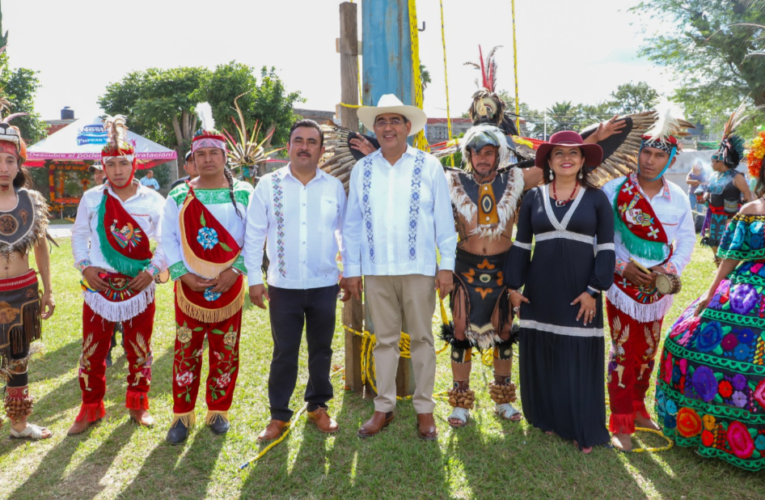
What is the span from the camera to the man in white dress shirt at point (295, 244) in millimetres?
3492

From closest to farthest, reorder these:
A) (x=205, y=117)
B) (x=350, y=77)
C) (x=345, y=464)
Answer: (x=345, y=464), (x=205, y=117), (x=350, y=77)

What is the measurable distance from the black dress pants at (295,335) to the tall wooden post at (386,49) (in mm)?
1634

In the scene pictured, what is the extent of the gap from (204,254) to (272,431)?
4.28 feet

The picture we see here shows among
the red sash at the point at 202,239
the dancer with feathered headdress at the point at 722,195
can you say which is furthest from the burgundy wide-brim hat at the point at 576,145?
the dancer with feathered headdress at the point at 722,195

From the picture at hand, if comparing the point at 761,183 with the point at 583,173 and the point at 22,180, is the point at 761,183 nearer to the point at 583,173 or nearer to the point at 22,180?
the point at 583,173

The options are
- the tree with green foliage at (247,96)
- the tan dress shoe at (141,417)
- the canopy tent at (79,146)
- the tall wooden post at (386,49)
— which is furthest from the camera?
the tree with green foliage at (247,96)

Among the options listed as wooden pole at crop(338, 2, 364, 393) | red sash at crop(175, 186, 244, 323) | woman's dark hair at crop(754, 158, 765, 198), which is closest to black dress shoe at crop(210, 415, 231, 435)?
red sash at crop(175, 186, 244, 323)

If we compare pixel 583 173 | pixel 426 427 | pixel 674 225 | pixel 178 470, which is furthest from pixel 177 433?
pixel 674 225

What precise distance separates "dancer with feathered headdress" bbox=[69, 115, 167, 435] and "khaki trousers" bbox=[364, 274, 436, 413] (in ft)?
5.20

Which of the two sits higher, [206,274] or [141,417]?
[206,274]

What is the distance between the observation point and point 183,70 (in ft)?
112

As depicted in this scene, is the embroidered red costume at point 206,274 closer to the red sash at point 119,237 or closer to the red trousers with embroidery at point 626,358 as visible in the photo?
the red sash at point 119,237

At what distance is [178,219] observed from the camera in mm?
Result: 3574

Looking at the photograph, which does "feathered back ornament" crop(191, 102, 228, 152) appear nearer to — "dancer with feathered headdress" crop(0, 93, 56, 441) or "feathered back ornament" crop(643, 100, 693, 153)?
"dancer with feathered headdress" crop(0, 93, 56, 441)
